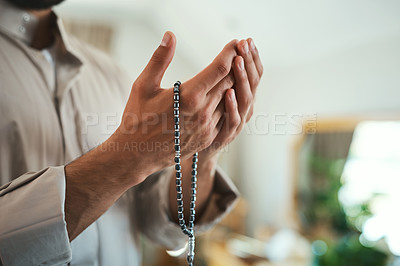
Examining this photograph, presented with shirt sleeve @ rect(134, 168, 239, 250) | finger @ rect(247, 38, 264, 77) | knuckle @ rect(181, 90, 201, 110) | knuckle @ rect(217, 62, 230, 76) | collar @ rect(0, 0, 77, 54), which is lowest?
shirt sleeve @ rect(134, 168, 239, 250)

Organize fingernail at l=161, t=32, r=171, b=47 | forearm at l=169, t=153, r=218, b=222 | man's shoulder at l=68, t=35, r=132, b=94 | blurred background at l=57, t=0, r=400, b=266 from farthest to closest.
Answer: blurred background at l=57, t=0, r=400, b=266, man's shoulder at l=68, t=35, r=132, b=94, forearm at l=169, t=153, r=218, b=222, fingernail at l=161, t=32, r=171, b=47

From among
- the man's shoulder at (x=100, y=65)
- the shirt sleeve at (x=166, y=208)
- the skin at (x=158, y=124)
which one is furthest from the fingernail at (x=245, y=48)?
the man's shoulder at (x=100, y=65)

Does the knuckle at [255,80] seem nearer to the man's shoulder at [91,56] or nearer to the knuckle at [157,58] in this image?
the knuckle at [157,58]

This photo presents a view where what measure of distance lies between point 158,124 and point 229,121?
93mm

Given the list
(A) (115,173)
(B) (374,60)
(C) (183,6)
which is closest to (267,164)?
(B) (374,60)

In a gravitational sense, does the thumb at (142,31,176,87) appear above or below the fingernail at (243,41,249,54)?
below

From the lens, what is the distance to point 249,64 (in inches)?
16.3

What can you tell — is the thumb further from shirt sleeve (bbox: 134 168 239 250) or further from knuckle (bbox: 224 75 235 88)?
shirt sleeve (bbox: 134 168 239 250)

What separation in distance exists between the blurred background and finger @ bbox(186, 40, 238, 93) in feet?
2.88

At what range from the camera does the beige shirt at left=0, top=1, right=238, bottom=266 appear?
390mm

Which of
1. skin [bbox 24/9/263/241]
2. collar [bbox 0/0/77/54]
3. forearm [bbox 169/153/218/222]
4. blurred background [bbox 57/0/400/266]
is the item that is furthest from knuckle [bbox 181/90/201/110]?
blurred background [bbox 57/0/400/266]

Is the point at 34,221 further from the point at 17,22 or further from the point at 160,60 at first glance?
the point at 17,22

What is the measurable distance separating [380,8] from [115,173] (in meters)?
1.78


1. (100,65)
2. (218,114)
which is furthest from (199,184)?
(100,65)
